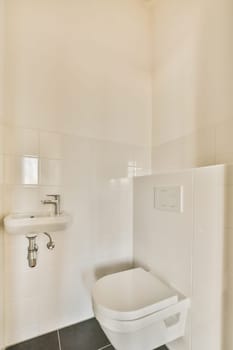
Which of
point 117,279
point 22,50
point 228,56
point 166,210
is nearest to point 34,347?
point 117,279

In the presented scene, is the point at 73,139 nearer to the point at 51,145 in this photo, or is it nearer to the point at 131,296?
the point at 51,145

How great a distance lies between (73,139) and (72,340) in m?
1.26

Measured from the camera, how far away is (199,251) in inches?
37.1

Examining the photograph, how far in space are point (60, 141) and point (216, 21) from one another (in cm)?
114

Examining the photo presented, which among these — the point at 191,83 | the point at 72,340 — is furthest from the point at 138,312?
the point at 191,83

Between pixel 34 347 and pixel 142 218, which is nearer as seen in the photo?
pixel 34 347

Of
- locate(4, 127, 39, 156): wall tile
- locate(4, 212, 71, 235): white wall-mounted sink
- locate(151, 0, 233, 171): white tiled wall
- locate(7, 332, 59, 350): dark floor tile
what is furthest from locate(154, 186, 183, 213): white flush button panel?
locate(7, 332, 59, 350): dark floor tile

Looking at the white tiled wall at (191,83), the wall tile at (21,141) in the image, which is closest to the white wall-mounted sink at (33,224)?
the wall tile at (21,141)

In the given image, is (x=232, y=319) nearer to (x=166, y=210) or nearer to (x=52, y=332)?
(x=166, y=210)

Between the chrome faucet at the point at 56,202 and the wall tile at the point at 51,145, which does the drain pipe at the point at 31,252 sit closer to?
the chrome faucet at the point at 56,202

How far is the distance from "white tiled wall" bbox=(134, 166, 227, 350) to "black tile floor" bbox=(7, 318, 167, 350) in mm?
406

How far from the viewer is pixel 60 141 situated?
130 centimetres

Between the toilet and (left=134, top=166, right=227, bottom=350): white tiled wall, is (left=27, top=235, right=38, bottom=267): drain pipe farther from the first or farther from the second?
(left=134, top=166, right=227, bottom=350): white tiled wall

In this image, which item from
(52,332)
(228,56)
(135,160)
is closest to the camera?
(228,56)
